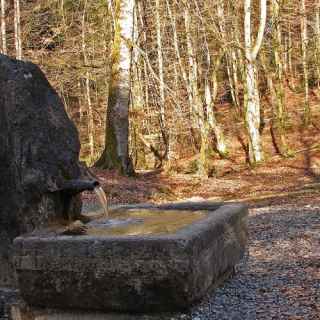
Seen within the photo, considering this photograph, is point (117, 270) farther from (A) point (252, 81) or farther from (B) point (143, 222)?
(A) point (252, 81)

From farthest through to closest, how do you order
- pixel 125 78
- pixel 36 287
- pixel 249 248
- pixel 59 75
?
1. pixel 59 75
2. pixel 125 78
3. pixel 249 248
4. pixel 36 287

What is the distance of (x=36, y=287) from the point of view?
4926 millimetres

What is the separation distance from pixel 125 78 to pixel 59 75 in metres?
8.46

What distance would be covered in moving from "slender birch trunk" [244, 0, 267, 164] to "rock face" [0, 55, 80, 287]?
16.9 meters

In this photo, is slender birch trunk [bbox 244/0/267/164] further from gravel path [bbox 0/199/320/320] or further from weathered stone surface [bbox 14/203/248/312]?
weathered stone surface [bbox 14/203/248/312]

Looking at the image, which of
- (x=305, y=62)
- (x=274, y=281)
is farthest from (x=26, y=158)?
(x=305, y=62)

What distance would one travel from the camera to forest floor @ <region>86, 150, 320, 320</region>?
509 centimetres

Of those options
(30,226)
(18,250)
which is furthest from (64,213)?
(18,250)

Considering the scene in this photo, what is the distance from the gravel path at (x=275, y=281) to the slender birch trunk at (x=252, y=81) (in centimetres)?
1349

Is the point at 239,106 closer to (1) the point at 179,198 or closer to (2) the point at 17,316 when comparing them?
(1) the point at 179,198

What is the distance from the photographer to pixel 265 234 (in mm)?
8672

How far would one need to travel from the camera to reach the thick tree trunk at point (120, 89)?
16.1 m

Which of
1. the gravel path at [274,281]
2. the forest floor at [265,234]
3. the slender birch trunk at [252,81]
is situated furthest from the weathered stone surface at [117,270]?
the slender birch trunk at [252,81]

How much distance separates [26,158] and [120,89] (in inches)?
431
